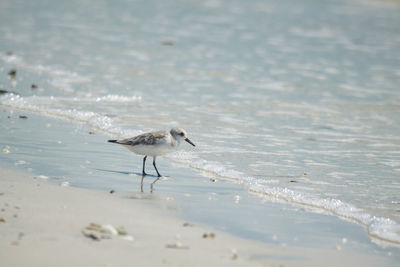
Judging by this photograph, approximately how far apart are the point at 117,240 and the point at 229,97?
877 cm

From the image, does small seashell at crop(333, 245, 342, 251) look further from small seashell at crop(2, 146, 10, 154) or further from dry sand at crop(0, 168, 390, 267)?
small seashell at crop(2, 146, 10, 154)

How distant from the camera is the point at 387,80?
16.8 meters

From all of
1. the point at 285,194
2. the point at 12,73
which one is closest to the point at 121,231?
the point at 285,194

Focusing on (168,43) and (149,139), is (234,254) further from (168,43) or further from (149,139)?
(168,43)

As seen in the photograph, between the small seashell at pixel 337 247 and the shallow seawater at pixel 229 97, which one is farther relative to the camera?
the shallow seawater at pixel 229 97

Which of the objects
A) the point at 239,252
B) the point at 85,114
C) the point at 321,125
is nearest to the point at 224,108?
the point at 321,125

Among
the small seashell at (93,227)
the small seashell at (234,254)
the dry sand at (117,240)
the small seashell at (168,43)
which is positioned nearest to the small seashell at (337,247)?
the dry sand at (117,240)

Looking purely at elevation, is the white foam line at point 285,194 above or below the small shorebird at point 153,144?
below

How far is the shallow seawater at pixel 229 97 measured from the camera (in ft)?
26.9

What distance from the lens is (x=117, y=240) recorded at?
5426mm

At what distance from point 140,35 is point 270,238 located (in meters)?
17.6

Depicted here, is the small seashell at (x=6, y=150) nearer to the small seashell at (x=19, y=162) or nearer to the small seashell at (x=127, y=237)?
the small seashell at (x=19, y=162)

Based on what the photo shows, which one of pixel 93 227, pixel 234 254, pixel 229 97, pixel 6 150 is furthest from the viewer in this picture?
pixel 229 97

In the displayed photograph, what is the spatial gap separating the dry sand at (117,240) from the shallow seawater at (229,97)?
2.78 feet
